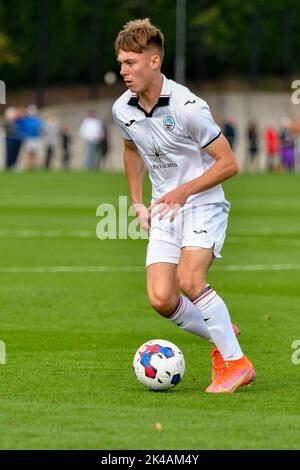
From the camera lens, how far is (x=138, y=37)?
31.8ft

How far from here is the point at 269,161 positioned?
63344 mm

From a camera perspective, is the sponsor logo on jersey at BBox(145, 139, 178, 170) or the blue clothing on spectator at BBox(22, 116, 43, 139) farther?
the blue clothing on spectator at BBox(22, 116, 43, 139)

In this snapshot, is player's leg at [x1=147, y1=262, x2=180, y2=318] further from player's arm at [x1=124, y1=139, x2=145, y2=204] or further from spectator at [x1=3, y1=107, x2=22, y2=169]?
spectator at [x1=3, y1=107, x2=22, y2=169]

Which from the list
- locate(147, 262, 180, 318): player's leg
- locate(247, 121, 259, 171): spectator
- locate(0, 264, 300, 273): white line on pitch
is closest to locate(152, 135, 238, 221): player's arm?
locate(147, 262, 180, 318): player's leg

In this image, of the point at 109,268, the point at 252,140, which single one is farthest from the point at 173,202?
the point at 252,140

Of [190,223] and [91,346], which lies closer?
[190,223]

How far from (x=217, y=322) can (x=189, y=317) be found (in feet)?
1.72

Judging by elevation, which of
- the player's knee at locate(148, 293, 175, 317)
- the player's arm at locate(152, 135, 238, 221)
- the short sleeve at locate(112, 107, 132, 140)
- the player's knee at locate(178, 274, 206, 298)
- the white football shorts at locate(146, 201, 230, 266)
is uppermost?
the short sleeve at locate(112, 107, 132, 140)

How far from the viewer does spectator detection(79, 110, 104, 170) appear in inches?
2344

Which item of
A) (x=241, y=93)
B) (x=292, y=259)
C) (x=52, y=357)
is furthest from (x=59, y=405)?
(x=241, y=93)

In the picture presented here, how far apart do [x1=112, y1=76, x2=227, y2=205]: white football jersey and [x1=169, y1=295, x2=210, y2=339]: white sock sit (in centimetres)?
80

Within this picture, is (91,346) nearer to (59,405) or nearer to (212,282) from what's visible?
(59,405)
